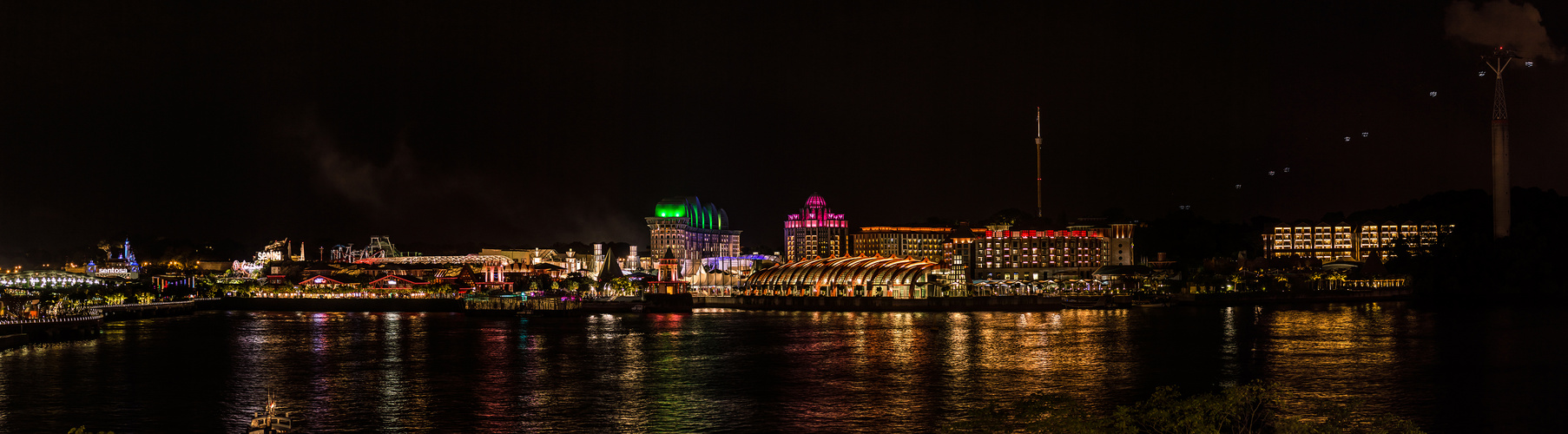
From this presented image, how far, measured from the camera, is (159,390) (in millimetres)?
44344

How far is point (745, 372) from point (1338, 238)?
464 feet

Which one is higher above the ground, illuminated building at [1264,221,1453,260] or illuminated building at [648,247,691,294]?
illuminated building at [1264,221,1453,260]

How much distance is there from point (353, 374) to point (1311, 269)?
123 m

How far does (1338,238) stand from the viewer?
549 ft

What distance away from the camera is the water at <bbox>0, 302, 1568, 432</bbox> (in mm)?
37188

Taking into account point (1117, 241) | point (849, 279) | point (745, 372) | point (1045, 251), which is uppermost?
point (1117, 241)

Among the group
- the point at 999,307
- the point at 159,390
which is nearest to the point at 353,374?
the point at 159,390

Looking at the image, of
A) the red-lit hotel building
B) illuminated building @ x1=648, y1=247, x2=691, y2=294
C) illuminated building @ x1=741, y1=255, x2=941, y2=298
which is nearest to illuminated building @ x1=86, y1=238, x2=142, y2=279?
illuminated building @ x1=648, y1=247, x2=691, y2=294

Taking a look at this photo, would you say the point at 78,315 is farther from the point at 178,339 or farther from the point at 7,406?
the point at 7,406

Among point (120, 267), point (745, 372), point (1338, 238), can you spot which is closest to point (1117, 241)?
point (1338, 238)

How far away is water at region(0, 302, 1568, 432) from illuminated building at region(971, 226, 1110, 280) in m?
86.9

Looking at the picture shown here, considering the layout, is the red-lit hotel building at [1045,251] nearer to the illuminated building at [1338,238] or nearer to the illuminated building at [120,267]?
the illuminated building at [1338,238]

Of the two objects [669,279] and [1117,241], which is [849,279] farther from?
[1117,241]

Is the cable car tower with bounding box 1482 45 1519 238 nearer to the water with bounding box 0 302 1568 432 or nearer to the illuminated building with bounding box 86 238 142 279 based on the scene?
the water with bounding box 0 302 1568 432
